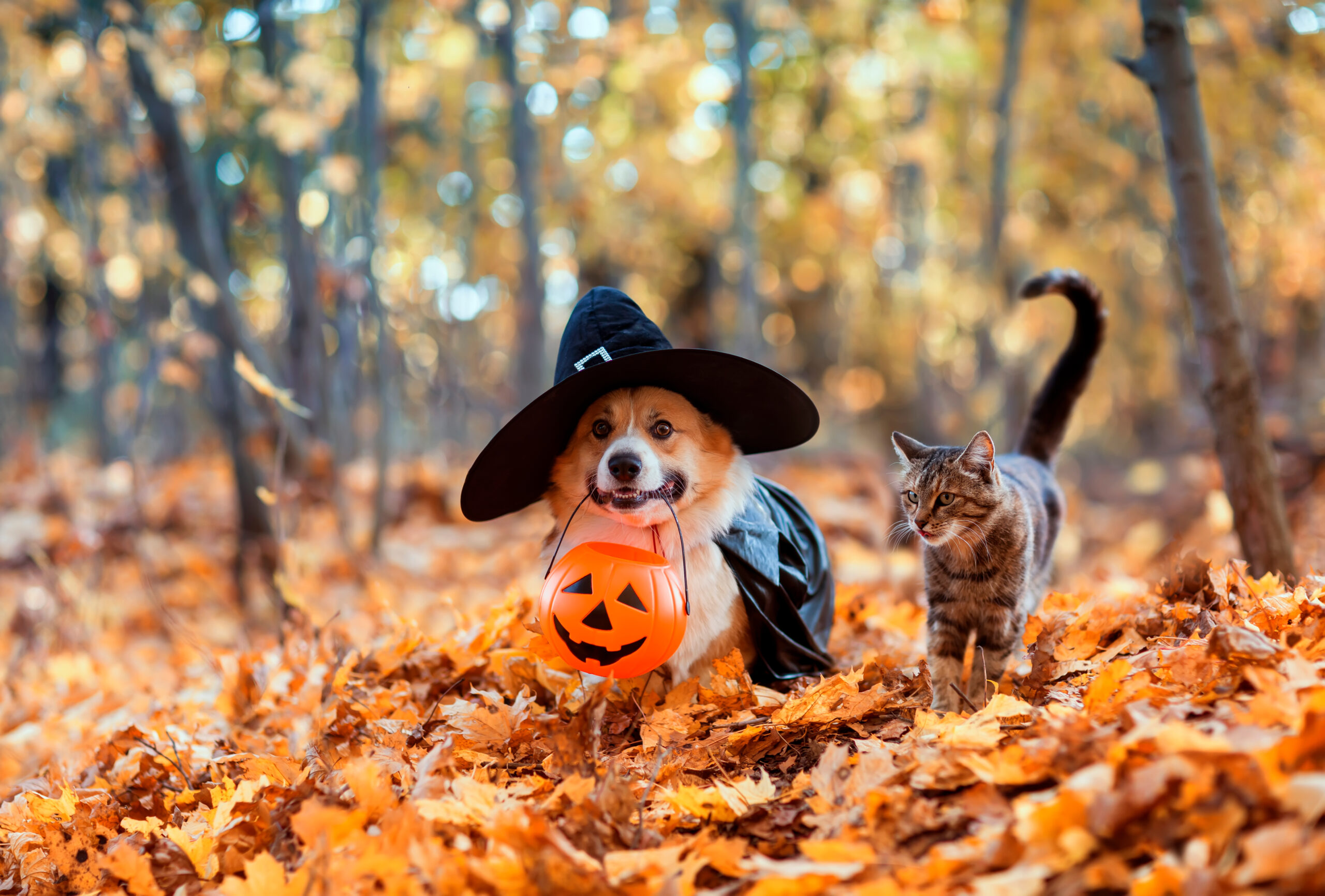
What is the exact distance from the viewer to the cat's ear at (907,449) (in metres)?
3.04

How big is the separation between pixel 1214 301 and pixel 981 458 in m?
1.58

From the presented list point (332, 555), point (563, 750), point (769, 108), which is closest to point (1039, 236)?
point (769, 108)

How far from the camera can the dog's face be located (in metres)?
2.73

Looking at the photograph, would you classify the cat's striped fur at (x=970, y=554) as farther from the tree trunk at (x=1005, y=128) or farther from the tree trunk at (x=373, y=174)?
the tree trunk at (x=1005, y=128)

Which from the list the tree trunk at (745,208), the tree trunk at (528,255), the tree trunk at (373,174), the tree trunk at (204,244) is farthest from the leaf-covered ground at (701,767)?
the tree trunk at (745,208)

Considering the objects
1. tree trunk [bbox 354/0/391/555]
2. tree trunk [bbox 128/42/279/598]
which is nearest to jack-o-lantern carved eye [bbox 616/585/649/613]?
tree trunk [bbox 128/42/279/598]

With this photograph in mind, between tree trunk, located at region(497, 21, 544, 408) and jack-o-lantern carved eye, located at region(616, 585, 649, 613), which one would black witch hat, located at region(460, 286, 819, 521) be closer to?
jack-o-lantern carved eye, located at region(616, 585, 649, 613)

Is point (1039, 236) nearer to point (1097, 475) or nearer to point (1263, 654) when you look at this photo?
point (1097, 475)

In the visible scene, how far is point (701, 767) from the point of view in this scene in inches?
91.7

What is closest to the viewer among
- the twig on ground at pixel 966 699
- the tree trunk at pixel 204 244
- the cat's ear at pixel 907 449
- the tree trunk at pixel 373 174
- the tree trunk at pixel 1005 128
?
the twig on ground at pixel 966 699

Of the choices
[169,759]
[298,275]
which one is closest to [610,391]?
[169,759]

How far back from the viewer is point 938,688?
2.72 metres

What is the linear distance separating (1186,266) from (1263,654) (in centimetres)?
217

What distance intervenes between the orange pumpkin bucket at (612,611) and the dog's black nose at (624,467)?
0.21 meters
